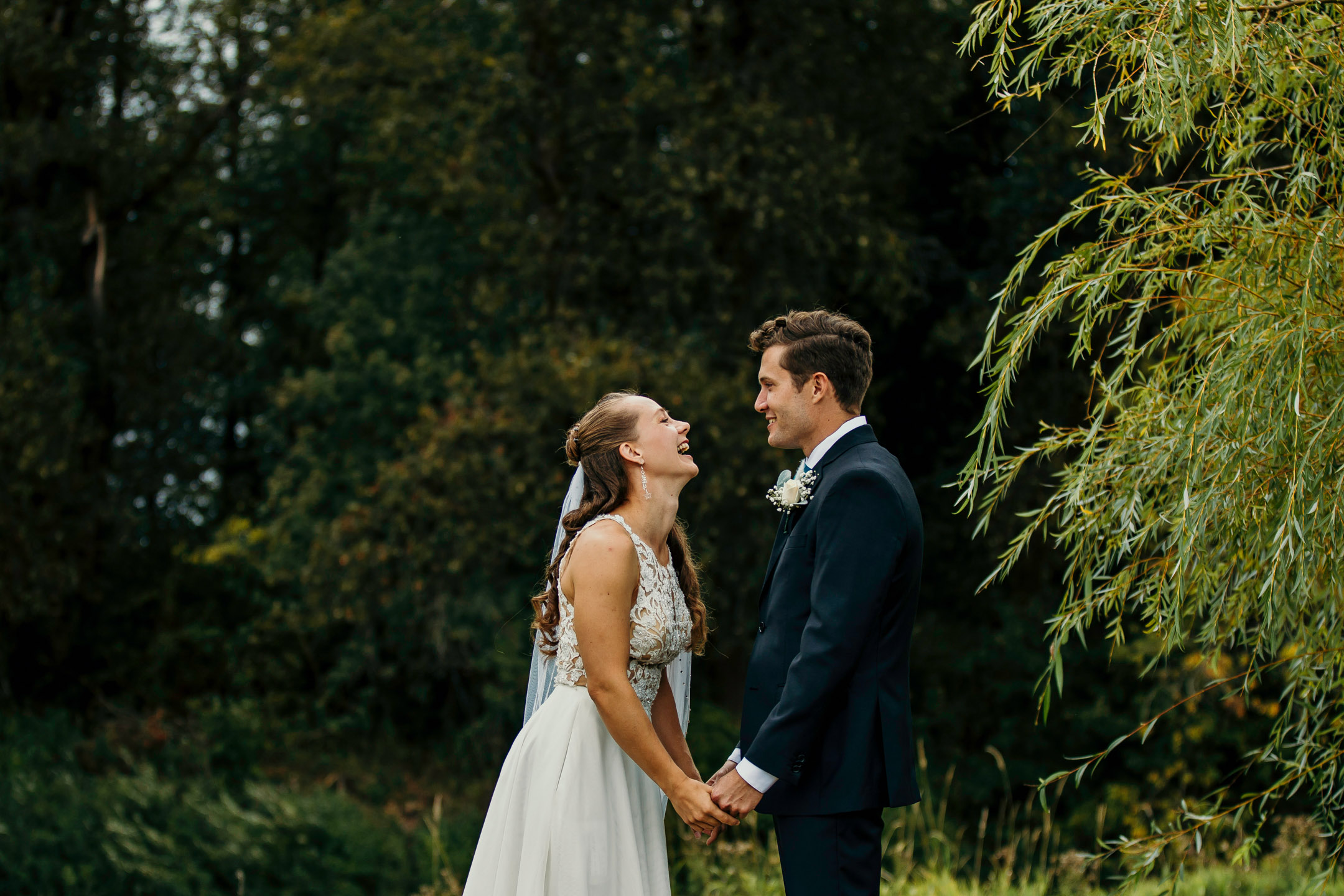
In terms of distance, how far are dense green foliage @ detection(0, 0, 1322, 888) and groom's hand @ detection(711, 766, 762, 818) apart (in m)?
5.55

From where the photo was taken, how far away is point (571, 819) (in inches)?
116

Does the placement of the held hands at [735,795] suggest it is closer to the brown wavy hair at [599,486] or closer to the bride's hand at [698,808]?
the bride's hand at [698,808]

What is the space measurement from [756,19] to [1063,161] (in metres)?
2.94

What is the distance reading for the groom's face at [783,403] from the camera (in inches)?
113

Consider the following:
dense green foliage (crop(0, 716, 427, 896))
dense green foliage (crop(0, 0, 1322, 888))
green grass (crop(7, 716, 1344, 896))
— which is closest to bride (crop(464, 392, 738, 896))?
green grass (crop(7, 716, 1344, 896))

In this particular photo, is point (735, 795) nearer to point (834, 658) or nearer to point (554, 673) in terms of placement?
point (834, 658)

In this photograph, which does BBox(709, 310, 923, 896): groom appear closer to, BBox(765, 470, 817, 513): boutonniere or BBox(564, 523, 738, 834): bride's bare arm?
BBox(765, 470, 817, 513): boutonniere

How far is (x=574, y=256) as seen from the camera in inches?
408

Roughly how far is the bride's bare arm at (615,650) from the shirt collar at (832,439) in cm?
50

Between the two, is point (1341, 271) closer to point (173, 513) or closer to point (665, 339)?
point (665, 339)

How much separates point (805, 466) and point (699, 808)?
87cm

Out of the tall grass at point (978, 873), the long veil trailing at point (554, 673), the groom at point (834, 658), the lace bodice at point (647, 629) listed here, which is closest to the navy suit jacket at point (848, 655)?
the groom at point (834, 658)

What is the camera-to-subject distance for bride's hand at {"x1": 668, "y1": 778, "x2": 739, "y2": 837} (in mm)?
2789

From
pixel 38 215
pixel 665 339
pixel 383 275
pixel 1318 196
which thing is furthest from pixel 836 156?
pixel 38 215
